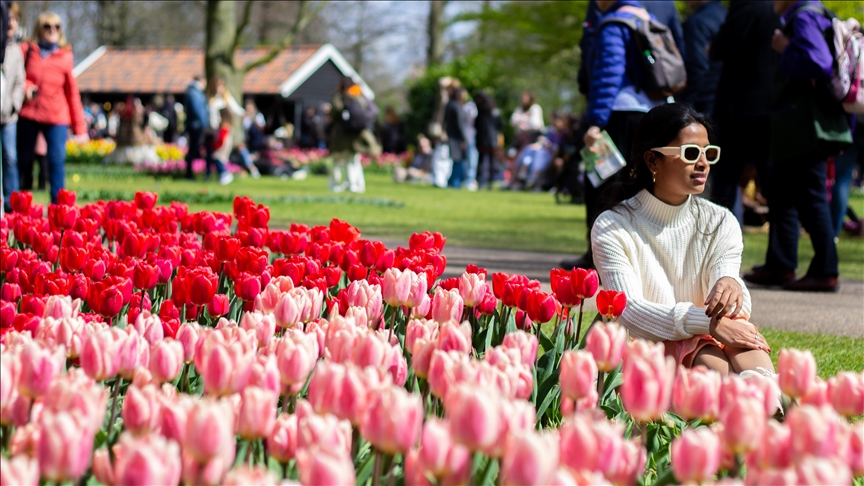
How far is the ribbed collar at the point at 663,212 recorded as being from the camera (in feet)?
12.9

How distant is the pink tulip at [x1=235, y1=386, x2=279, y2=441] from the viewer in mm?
1827

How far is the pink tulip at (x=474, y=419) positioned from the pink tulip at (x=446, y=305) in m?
1.34

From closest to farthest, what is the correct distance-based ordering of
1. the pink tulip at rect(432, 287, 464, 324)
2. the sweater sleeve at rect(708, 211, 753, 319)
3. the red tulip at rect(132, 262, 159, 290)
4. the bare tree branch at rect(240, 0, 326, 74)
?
1. the pink tulip at rect(432, 287, 464, 324)
2. the red tulip at rect(132, 262, 159, 290)
3. the sweater sleeve at rect(708, 211, 753, 319)
4. the bare tree branch at rect(240, 0, 326, 74)

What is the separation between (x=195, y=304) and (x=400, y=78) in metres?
70.5

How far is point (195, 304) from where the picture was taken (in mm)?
3312

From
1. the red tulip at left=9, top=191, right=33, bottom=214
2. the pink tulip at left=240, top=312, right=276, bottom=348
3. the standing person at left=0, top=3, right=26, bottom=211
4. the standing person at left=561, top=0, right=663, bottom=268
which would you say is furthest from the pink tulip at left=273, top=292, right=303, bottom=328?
the standing person at left=0, top=3, right=26, bottom=211

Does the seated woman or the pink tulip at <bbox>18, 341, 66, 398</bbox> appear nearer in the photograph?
the pink tulip at <bbox>18, 341, 66, 398</bbox>

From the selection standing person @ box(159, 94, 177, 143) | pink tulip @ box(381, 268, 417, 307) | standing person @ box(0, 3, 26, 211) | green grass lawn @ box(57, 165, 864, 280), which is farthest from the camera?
standing person @ box(159, 94, 177, 143)

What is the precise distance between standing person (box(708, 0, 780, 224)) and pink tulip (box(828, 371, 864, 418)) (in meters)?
5.63

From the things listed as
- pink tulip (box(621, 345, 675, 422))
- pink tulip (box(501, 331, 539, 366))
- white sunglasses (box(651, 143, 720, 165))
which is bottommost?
pink tulip (box(501, 331, 539, 366))

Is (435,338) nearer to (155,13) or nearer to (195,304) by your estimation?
(195,304)

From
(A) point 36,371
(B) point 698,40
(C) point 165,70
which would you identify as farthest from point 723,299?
(C) point 165,70

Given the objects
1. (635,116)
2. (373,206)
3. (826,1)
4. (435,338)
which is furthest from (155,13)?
(435,338)

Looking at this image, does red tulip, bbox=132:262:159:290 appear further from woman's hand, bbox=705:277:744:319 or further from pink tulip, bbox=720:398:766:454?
pink tulip, bbox=720:398:766:454
